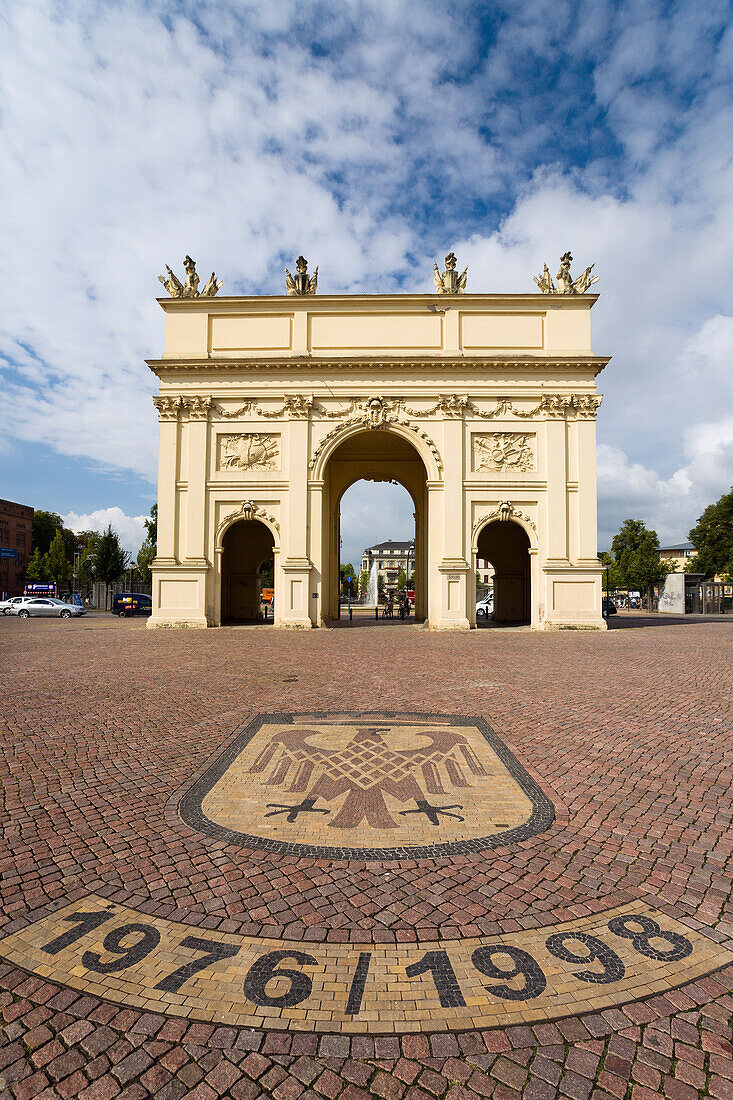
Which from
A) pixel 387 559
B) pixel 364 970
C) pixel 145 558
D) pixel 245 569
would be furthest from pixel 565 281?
pixel 387 559

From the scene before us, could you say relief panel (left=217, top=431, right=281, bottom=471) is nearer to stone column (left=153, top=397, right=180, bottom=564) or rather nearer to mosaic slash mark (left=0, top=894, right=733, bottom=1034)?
stone column (left=153, top=397, right=180, bottom=564)


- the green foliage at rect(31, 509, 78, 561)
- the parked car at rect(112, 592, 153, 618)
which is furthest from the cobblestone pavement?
the green foliage at rect(31, 509, 78, 561)

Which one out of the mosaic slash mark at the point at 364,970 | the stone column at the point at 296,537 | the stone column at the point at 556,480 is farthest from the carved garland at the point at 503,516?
the mosaic slash mark at the point at 364,970

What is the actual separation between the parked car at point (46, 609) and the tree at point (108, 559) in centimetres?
1403

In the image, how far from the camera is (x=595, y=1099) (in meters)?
1.92

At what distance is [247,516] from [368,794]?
2124cm

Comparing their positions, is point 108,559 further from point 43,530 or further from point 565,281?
point 565,281

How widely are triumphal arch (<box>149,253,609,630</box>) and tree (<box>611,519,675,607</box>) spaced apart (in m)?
37.7

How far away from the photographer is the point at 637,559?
64.0 m

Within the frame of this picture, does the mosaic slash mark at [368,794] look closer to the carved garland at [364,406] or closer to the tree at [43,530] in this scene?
the carved garland at [364,406]

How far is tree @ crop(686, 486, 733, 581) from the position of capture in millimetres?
55969

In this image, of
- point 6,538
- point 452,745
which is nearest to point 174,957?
point 452,745

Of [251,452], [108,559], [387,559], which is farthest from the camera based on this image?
[387,559]

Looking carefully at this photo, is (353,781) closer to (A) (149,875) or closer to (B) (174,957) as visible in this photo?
(A) (149,875)
